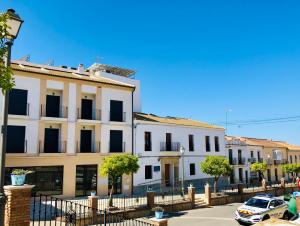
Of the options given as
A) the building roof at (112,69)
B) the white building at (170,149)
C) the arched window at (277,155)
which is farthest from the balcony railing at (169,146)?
the arched window at (277,155)

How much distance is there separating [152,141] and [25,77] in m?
13.5

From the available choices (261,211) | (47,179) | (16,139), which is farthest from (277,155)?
(16,139)

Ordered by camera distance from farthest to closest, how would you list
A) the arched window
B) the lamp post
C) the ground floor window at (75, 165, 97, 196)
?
the arched window → the ground floor window at (75, 165, 97, 196) → the lamp post

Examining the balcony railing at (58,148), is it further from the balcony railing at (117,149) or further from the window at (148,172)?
the window at (148,172)

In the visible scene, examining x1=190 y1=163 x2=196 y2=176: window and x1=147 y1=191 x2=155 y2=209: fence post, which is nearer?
x1=147 y1=191 x2=155 y2=209: fence post

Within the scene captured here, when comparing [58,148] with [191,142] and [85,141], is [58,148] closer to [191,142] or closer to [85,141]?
[85,141]

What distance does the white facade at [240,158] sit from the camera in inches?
1629

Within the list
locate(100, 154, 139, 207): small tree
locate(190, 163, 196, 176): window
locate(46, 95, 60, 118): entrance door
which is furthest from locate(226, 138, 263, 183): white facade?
locate(46, 95, 60, 118): entrance door

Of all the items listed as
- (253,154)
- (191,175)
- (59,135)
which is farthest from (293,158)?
(59,135)

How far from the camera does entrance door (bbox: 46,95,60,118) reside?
23678mm

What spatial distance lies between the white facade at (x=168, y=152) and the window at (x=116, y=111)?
1.83m

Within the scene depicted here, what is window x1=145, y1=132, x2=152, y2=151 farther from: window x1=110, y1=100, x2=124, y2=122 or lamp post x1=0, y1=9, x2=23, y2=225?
lamp post x1=0, y1=9, x2=23, y2=225

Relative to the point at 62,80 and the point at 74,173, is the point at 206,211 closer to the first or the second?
the point at 74,173

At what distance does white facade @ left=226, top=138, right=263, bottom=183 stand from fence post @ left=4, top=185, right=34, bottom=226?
3572 cm
